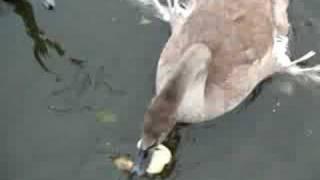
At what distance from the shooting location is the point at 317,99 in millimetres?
6535

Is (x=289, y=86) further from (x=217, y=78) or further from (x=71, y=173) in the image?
(x=71, y=173)

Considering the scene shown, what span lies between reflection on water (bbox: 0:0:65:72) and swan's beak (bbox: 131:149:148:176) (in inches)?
47.5

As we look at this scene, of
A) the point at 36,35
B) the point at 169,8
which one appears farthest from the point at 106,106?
the point at 169,8

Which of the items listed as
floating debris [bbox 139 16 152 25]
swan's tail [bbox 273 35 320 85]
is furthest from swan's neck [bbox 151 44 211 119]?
floating debris [bbox 139 16 152 25]

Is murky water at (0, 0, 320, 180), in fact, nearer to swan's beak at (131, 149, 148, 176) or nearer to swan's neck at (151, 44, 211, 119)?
swan's beak at (131, 149, 148, 176)

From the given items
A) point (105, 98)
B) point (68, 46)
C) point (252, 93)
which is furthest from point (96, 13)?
point (252, 93)

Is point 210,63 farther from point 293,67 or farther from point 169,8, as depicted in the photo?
point 169,8

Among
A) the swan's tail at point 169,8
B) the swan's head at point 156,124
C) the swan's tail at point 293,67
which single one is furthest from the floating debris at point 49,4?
the swan's head at point 156,124

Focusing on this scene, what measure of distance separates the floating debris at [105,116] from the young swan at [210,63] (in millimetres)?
381

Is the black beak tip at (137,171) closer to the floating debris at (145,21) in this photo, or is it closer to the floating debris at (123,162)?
the floating debris at (123,162)

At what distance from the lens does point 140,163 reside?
5715mm

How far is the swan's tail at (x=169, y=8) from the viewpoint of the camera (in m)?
6.83

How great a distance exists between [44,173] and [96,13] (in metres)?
1.52

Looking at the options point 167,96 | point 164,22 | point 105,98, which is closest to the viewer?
point 167,96
